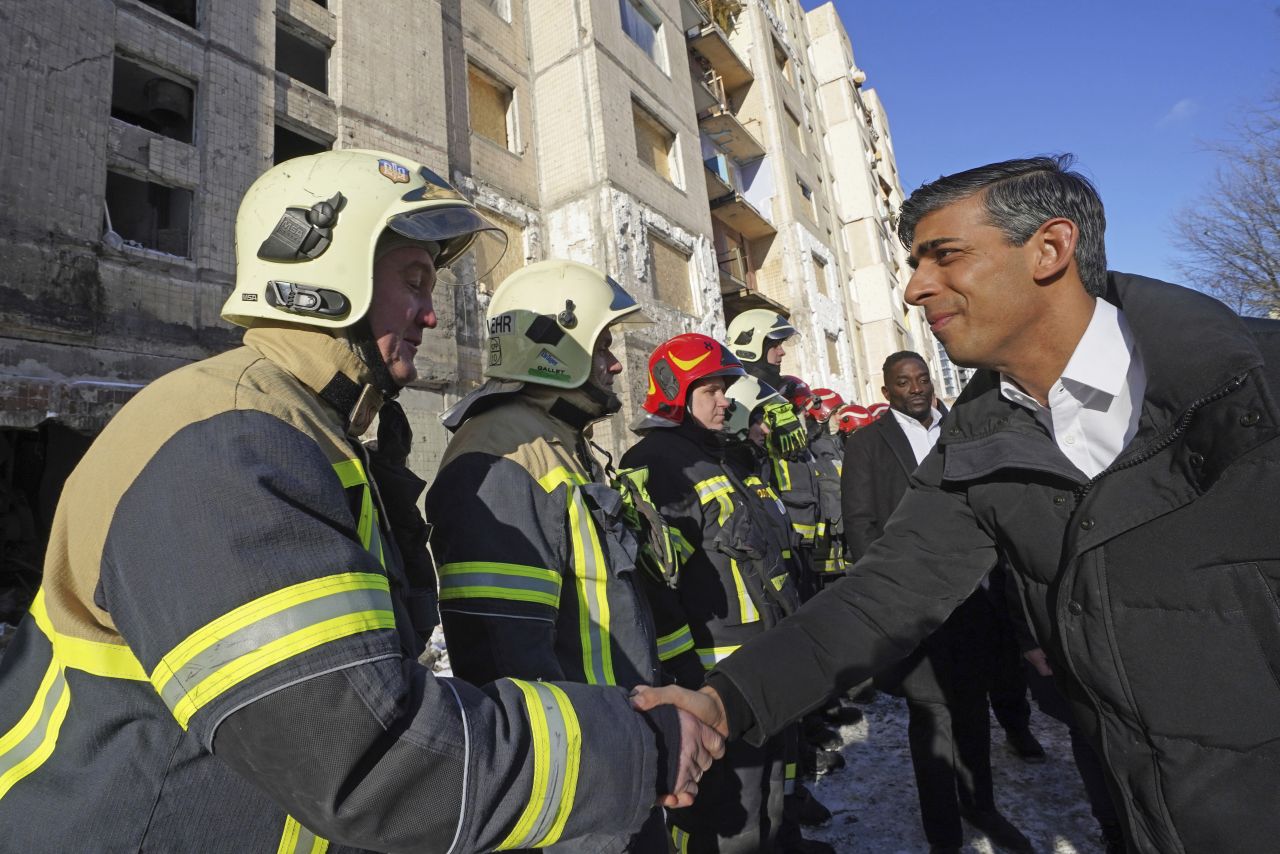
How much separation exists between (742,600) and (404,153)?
1009 centimetres

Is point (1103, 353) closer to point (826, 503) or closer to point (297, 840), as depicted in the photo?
point (297, 840)

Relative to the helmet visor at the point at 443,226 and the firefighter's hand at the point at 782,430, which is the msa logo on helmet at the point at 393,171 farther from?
the firefighter's hand at the point at 782,430

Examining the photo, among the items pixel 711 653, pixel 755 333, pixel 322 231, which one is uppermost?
pixel 755 333

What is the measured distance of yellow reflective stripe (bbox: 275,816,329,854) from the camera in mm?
1039

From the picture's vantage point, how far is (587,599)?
187 cm

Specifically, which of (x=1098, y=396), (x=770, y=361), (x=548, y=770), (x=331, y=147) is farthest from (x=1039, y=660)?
(x=331, y=147)

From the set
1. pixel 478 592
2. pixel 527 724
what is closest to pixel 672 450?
pixel 478 592

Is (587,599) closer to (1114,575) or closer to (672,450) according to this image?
(1114,575)

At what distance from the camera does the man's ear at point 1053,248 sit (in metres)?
1.67

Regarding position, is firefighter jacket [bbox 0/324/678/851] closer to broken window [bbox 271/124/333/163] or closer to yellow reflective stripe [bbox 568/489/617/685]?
yellow reflective stripe [bbox 568/489/617/685]

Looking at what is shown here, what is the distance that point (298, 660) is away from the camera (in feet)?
2.85

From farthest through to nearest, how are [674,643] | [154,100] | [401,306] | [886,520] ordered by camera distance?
[154,100] < [886,520] < [674,643] < [401,306]

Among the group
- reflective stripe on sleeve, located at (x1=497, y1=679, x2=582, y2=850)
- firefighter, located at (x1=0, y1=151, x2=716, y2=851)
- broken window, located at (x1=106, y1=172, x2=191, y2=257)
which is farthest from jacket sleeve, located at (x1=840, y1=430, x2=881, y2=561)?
broken window, located at (x1=106, y1=172, x2=191, y2=257)

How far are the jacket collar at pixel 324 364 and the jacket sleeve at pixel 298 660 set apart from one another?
1.05 feet
